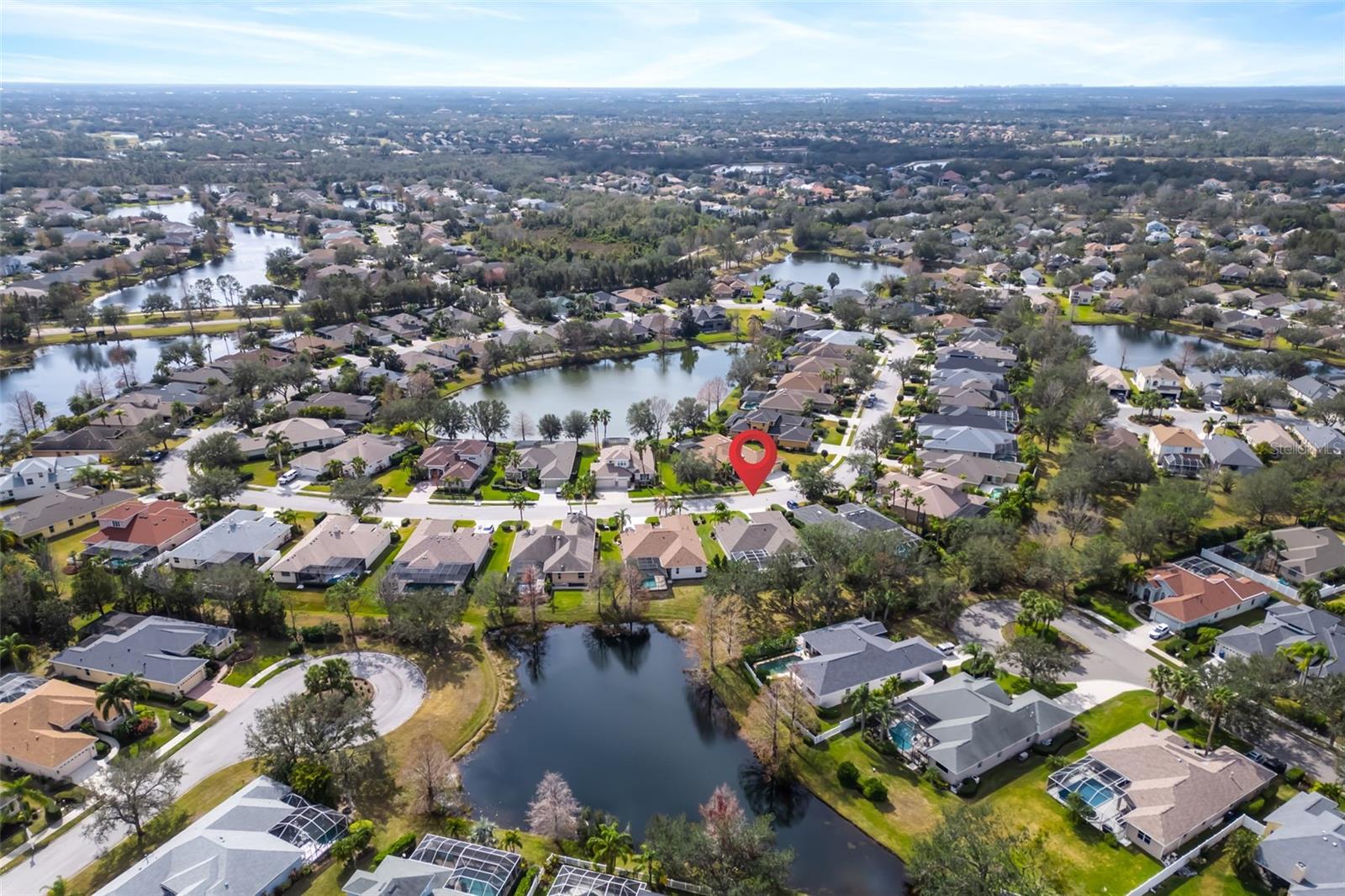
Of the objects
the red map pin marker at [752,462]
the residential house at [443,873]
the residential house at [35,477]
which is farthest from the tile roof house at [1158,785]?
the residential house at [35,477]

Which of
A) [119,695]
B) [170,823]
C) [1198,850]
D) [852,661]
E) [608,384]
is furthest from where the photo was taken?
[608,384]

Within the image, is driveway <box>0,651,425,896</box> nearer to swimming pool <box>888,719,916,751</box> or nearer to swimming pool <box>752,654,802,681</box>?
swimming pool <box>752,654,802,681</box>

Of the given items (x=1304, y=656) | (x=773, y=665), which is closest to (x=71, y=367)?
(x=773, y=665)

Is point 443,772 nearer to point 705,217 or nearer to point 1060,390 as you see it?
point 1060,390

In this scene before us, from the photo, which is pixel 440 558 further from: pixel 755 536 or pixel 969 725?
pixel 969 725

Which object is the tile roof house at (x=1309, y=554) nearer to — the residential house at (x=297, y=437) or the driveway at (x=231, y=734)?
the driveway at (x=231, y=734)

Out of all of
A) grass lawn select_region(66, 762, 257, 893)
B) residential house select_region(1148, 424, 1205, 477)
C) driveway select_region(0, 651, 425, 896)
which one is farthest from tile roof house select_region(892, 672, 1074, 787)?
residential house select_region(1148, 424, 1205, 477)
